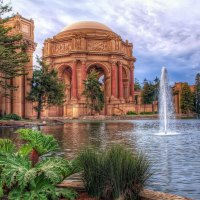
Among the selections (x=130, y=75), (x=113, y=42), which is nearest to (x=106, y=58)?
(x=113, y=42)

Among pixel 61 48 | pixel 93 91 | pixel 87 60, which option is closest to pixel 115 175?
A: pixel 93 91

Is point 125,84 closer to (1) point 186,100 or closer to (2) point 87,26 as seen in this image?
(1) point 186,100

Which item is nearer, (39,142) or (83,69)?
(39,142)

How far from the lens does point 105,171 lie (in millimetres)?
4258

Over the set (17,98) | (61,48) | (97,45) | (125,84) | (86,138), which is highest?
(97,45)

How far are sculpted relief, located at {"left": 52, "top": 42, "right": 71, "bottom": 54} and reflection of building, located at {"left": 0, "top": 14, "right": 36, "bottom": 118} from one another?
39.0 m

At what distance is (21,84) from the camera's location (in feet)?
126

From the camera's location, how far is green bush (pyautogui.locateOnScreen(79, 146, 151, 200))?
4.09 m

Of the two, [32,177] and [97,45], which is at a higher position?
[97,45]

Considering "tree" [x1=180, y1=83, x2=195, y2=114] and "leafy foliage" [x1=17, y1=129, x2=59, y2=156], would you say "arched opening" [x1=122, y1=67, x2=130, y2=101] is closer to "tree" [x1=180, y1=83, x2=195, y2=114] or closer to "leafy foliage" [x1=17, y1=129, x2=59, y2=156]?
"tree" [x1=180, y1=83, x2=195, y2=114]

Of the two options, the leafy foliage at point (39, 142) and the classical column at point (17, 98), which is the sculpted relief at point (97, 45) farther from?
the leafy foliage at point (39, 142)

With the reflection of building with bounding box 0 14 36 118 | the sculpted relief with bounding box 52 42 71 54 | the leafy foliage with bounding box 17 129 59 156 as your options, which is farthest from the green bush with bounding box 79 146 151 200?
the sculpted relief with bounding box 52 42 71 54

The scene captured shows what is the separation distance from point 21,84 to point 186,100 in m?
48.7

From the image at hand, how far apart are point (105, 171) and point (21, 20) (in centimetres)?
3589
